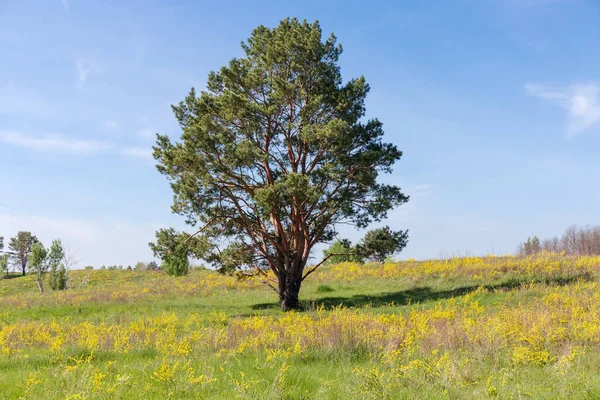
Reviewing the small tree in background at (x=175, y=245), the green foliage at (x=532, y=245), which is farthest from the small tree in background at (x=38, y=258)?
the green foliage at (x=532, y=245)

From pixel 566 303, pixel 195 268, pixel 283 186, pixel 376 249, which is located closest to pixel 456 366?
pixel 566 303

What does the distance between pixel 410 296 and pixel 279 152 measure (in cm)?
947

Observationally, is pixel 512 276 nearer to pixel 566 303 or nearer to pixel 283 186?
pixel 566 303

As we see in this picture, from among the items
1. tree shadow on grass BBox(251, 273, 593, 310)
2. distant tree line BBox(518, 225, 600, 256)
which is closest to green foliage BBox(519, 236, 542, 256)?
distant tree line BBox(518, 225, 600, 256)

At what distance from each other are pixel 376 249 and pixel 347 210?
2.92 metres

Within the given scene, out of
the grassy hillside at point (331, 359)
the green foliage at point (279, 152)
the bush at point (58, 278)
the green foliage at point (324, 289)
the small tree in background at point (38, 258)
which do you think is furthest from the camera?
the small tree in background at point (38, 258)

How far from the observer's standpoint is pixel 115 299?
25.7m

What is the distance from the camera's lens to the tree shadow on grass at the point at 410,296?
65.5ft

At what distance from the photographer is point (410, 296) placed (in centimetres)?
2130

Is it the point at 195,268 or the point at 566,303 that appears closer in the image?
the point at 566,303

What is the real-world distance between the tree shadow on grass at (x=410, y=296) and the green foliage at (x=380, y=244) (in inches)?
84.1

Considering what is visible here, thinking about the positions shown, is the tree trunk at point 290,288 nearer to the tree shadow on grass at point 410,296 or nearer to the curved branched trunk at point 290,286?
the curved branched trunk at point 290,286

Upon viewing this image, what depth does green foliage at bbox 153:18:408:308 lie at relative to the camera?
19.4 meters

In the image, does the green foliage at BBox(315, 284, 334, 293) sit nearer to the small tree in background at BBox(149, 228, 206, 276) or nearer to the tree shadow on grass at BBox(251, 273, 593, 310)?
the tree shadow on grass at BBox(251, 273, 593, 310)
